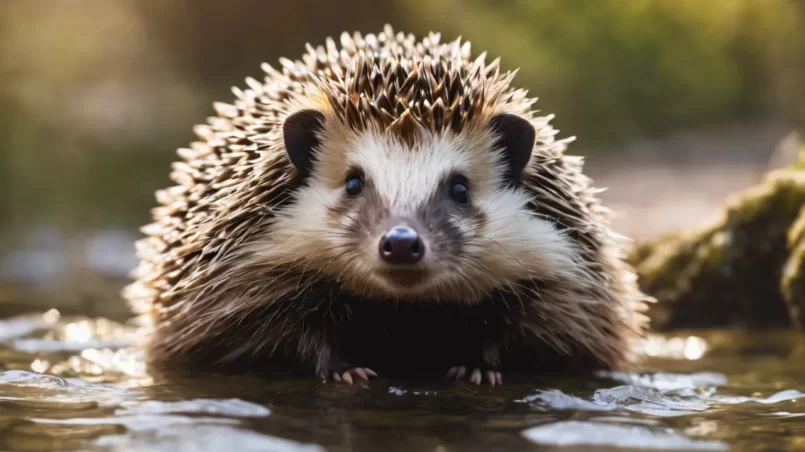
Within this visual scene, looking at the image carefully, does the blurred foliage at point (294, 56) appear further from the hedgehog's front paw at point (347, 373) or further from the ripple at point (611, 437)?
the ripple at point (611, 437)

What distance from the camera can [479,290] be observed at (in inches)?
159

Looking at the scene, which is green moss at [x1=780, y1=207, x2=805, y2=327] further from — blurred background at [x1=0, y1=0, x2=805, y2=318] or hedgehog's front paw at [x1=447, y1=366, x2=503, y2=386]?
blurred background at [x1=0, y1=0, x2=805, y2=318]

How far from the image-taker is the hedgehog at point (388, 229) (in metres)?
3.96

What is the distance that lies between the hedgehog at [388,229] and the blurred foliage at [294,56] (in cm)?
832

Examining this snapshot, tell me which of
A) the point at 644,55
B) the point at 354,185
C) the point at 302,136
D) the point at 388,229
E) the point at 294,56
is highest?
the point at 644,55

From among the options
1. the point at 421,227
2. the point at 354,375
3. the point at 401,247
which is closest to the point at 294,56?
the point at 354,375

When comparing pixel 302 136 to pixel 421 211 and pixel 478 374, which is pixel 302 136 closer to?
pixel 421 211

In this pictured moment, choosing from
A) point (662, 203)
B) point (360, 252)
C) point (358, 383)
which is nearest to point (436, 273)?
point (360, 252)

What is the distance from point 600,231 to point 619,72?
11838 millimetres

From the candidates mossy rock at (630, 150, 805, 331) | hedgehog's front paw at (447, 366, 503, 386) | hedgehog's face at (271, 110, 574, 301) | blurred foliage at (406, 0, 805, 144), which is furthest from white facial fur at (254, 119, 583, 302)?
blurred foliage at (406, 0, 805, 144)

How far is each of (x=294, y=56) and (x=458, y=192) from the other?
10.8 meters

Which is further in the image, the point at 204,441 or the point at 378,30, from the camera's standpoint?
the point at 378,30

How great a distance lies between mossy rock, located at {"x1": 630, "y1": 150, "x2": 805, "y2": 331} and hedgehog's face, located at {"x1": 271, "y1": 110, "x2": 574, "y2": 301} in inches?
88.9

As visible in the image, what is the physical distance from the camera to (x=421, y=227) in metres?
3.74
